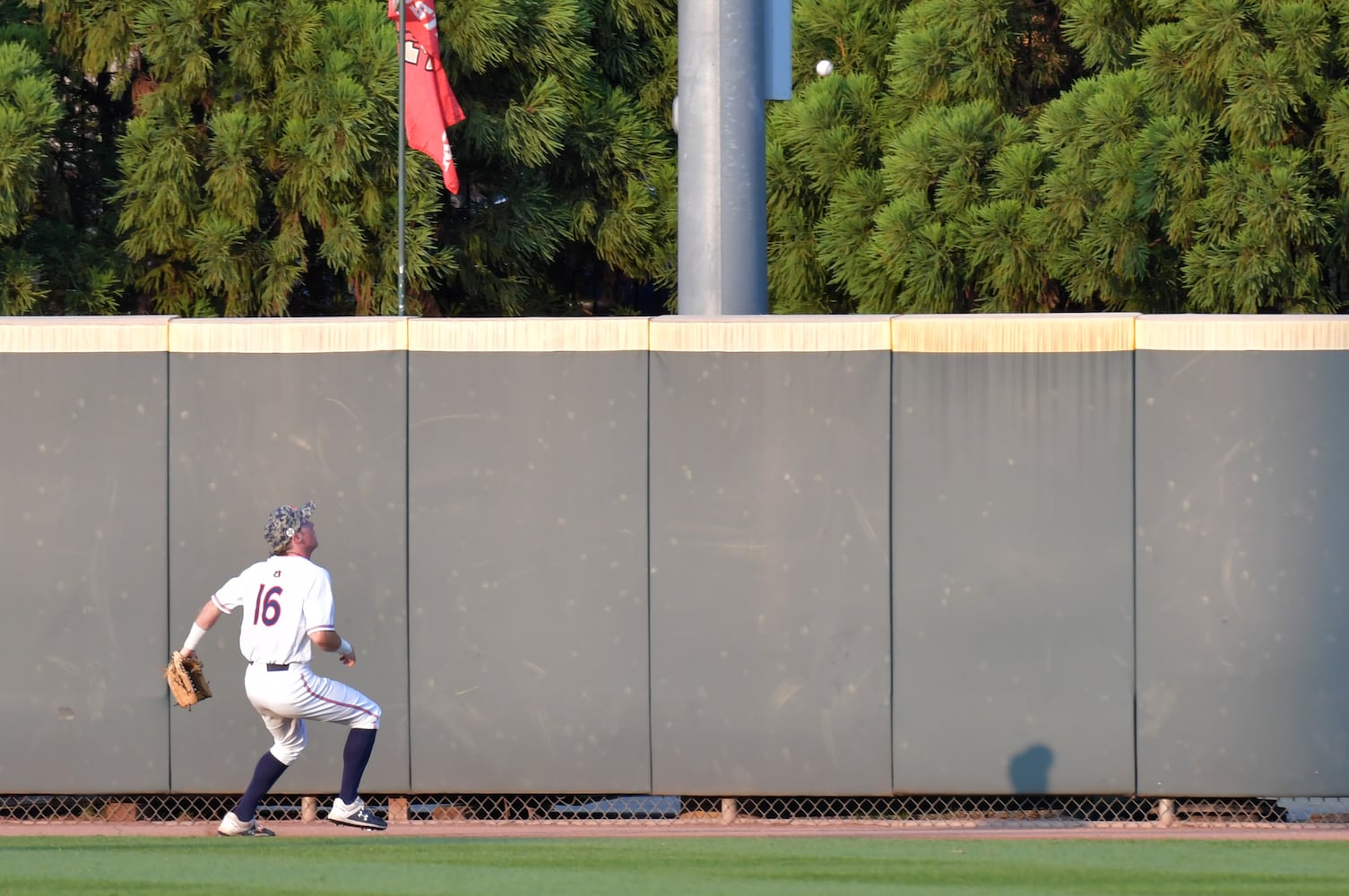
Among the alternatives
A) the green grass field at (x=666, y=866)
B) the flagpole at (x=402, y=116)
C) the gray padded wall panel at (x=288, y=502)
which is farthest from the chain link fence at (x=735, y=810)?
the flagpole at (x=402, y=116)

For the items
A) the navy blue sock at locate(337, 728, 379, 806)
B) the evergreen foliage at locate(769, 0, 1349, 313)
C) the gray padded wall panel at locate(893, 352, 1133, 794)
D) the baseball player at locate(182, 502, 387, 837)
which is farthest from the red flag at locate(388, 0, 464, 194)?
the navy blue sock at locate(337, 728, 379, 806)

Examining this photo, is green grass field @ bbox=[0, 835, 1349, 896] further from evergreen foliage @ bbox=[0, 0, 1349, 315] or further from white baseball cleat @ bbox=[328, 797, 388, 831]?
evergreen foliage @ bbox=[0, 0, 1349, 315]

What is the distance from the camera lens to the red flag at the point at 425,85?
47.4 feet

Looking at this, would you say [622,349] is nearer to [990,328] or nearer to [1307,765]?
[990,328]

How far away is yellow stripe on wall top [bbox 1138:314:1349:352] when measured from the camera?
8625mm

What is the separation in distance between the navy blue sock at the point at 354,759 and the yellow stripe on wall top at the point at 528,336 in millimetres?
2126

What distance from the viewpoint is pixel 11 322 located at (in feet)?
29.6

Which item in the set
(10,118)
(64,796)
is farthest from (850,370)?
(10,118)

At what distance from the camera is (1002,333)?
347 inches

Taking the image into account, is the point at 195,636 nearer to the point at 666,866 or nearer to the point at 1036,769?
→ the point at 666,866

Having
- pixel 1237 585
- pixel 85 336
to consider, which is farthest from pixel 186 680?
pixel 1237 585

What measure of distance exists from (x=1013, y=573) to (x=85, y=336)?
4950mm

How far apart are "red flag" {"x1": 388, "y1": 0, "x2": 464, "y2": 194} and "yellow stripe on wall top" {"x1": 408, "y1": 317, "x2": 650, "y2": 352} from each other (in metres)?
5.93

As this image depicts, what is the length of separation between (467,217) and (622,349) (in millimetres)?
9048
